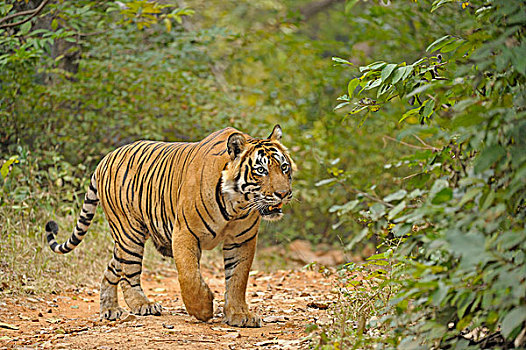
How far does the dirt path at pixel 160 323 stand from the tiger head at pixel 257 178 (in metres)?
0.90

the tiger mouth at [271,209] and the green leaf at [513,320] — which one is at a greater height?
the green leaf at [513,320]

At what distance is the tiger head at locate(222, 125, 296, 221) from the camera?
454 centimetres

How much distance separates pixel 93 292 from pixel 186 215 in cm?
244

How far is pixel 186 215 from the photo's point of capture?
4.77 meters

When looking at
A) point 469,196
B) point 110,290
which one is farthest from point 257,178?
point 469,196

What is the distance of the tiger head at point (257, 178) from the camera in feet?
14.9

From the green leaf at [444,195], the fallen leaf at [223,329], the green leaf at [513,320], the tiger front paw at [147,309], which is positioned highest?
the green leaf at [444,195]

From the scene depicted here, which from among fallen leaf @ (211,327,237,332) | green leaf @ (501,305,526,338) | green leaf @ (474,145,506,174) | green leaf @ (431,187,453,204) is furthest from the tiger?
green leaf @ (501,305,526,338)

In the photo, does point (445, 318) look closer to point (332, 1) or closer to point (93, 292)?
point (93, 292)

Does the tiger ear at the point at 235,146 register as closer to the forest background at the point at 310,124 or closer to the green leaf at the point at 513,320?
the forest background at the point at 310,124

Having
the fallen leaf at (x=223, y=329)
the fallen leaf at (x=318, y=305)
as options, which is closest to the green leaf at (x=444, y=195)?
the fallen leaf at (x=223, y=329)

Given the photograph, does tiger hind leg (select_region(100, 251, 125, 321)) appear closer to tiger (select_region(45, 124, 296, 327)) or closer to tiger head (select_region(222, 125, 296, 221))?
tiger (select_region(45, 124, 296, 327))

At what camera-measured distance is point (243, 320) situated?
471cm

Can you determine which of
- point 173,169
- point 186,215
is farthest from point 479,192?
point 173,169
